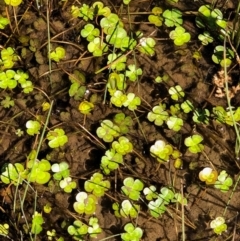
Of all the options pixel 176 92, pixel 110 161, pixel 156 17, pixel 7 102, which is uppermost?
pixel 156 17

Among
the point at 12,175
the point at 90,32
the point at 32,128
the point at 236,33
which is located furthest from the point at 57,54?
the point at 236,33

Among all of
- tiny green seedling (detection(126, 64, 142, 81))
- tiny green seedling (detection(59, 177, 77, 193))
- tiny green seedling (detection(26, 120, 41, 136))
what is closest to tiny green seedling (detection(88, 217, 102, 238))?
tiny green seedling (detection(59, 177, 77, 193))

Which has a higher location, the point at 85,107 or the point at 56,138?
the point at 85,107

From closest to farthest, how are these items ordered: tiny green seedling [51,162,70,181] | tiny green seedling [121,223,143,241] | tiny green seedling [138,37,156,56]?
tiny green seedling [121,223,143,241], tiny green seedling [51,162,70,181], tiny green seedling [138,37,156,56]

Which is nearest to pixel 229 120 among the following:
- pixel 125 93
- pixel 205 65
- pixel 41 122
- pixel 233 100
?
pixel 233 100

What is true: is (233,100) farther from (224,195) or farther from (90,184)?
(90,184)

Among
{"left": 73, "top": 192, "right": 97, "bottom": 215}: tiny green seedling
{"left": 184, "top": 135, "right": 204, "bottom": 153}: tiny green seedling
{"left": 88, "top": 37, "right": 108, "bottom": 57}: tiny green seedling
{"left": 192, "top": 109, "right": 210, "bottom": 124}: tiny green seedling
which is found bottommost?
{"left": 73, "top": 192, "right": 97, "bottom": 215}: tiny green seedling

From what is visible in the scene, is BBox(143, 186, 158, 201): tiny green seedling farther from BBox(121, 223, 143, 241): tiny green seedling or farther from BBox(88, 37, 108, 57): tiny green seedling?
BBox(88, 37, 108, 57): tiny green seedling

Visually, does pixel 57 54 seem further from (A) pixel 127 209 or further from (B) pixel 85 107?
(A) pixel 127 209
